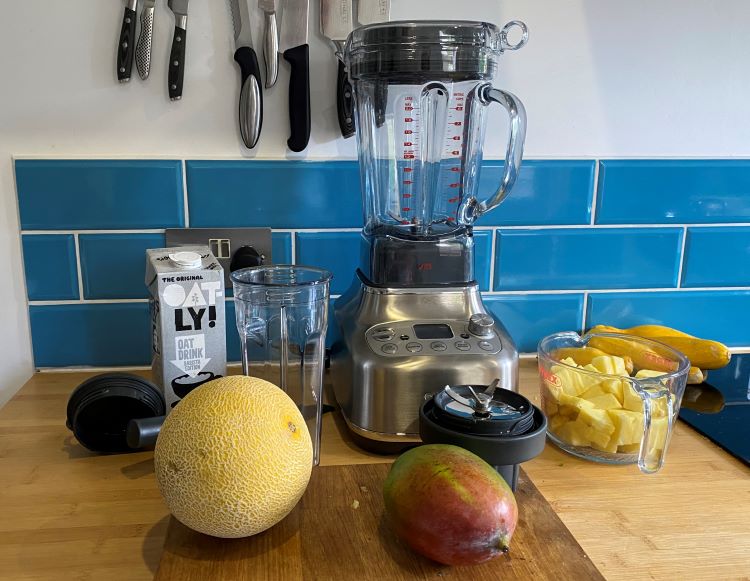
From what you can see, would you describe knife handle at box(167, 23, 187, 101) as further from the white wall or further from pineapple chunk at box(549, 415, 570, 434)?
pineapple chunk at box(549, 415, 570, 434)

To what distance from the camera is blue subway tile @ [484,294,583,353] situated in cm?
98

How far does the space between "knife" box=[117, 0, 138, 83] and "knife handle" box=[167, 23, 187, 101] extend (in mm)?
48

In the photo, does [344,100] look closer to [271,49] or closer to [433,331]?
[271,49]

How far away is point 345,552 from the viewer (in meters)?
0.52

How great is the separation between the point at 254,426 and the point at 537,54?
0.66 meters

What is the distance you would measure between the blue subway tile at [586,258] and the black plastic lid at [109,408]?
51 cm

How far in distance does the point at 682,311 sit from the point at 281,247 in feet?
2.01

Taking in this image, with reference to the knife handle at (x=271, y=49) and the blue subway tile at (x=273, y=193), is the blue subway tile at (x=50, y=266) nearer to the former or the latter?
the blue subway tile at (x=273, y=193)

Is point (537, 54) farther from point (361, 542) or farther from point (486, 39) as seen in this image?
point (361, 542)

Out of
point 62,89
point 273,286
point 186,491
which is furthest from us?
point 62,89

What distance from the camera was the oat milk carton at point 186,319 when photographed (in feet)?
2.24

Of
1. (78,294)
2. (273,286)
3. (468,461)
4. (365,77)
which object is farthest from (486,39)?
(78,294)

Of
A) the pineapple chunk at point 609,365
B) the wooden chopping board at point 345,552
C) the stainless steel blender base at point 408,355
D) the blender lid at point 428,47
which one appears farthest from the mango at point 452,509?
the blender lid at point 428,47

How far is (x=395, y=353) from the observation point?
686 millimetres
